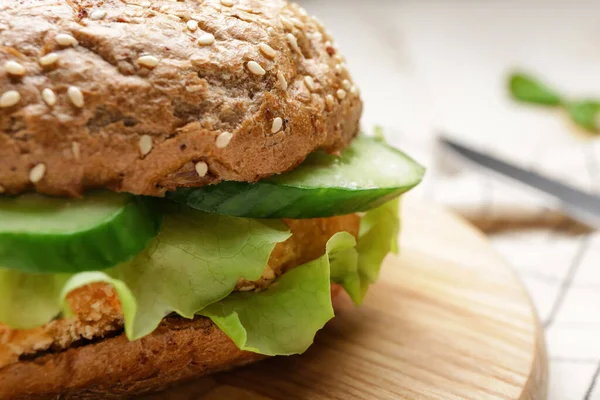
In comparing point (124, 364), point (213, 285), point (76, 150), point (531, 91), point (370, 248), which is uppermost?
point (76, 150)

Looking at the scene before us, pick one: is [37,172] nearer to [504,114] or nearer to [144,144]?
[144,144]

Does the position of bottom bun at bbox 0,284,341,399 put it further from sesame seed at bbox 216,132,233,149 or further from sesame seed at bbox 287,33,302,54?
sesame seed at bbox 287,33,302,54

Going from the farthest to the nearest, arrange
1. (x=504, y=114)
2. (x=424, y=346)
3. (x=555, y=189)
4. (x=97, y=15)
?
(x=504, y=114), (x=555, y=189), (x=424, y=346), (x=97, y=15)

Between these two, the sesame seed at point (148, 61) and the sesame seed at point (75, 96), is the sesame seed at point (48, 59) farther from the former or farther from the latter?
the sesame seed at point (148, 61)

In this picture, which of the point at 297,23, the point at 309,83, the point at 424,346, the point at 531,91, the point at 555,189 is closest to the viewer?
the point at 309,83

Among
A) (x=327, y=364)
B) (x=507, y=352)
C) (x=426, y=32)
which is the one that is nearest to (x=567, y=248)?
(x=507, y=352)

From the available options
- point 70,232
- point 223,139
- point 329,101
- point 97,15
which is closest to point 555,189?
point 329,101
